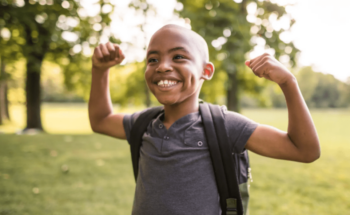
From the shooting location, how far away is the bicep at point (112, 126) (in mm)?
1929

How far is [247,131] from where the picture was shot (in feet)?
5.00

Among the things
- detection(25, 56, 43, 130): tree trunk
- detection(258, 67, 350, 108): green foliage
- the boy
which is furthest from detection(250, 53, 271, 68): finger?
detection(258, 67, 350, 108): green foliage

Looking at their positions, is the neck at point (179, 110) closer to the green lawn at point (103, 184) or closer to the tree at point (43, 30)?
the green lawn at point (103, 184)

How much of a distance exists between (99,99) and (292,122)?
1.24 meters

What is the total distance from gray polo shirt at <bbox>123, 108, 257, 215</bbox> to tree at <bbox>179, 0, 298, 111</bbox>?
765cm

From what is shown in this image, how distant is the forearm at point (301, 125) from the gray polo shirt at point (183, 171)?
0.23m

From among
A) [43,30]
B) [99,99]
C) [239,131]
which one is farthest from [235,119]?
[43,30]

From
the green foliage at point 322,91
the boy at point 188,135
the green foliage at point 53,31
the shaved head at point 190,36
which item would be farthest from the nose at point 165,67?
the green foliage at point 322,91

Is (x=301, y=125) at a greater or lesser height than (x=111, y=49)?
lesser

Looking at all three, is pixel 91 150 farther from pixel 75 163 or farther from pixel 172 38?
pixel 172 38

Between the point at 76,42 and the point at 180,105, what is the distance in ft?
A: 34.9

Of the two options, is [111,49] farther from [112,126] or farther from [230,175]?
[230,175]

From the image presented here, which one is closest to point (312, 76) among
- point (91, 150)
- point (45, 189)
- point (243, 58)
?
point (243, 58)

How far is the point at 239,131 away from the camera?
5.05 ft
